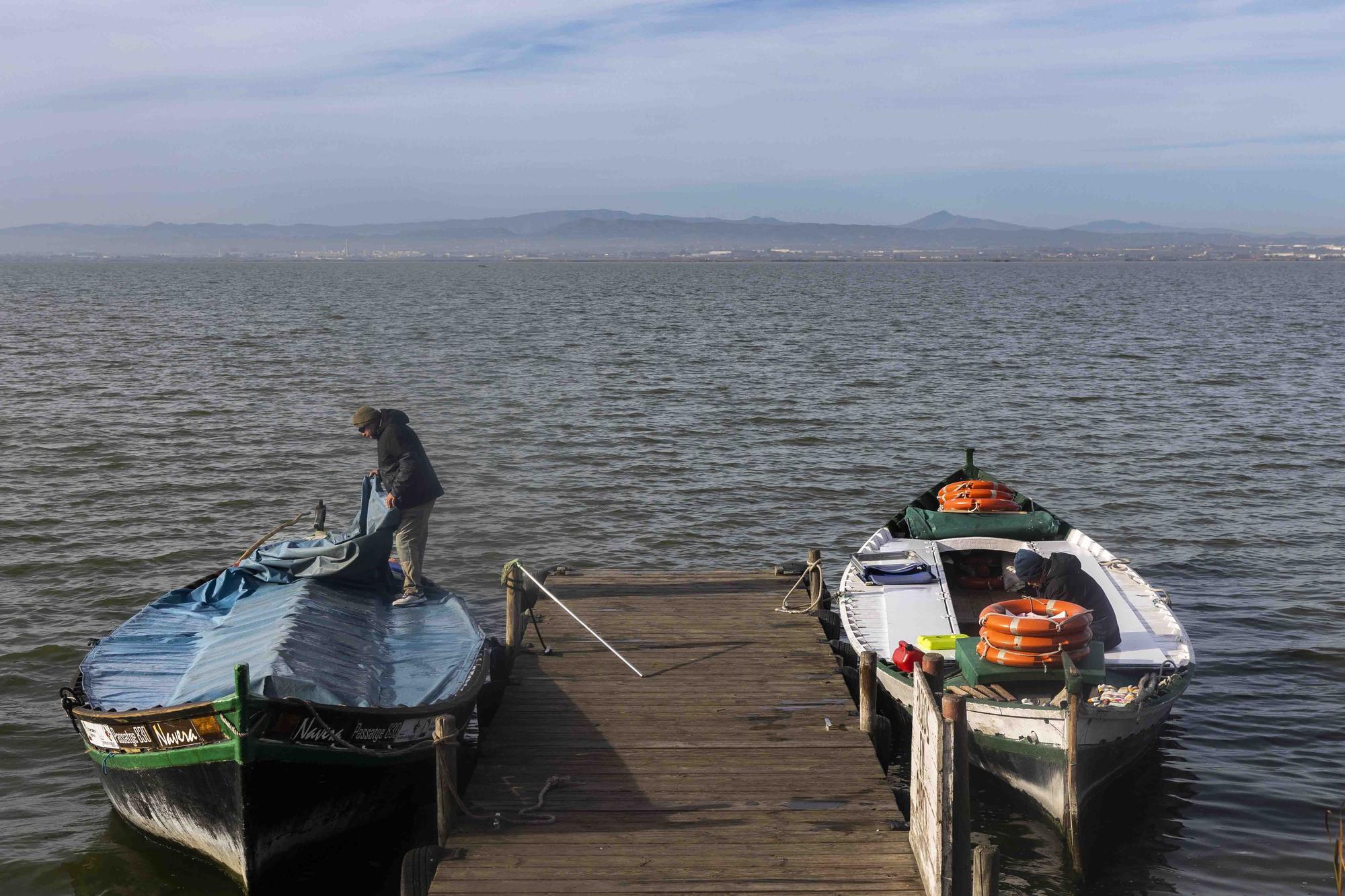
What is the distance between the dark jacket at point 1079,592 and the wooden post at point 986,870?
4728 mm

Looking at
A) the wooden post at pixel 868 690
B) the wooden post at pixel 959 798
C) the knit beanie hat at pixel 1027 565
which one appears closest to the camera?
the wooden post at pixel 959 798

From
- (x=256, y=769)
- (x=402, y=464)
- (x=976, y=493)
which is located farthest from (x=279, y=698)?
(x=976, y=493)

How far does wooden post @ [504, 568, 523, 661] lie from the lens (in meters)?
13.2

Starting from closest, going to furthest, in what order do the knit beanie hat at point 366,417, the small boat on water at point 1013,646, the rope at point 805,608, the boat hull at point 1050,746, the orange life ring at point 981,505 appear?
the boat hull at point 1050,746 < the small boat on water at point 1013,646 < the knit beanie hat at point 366,417 < the rope at point 805,608 < the orange life ring at point 981,505

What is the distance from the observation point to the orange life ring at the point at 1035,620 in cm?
1144

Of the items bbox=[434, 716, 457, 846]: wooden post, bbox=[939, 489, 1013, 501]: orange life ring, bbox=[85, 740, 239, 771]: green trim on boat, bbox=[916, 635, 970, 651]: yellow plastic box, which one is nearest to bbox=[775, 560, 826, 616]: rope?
bbox=[916, 635, 970, 651]: yellow plastic box

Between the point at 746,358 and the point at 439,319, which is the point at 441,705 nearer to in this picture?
the point at 746,358

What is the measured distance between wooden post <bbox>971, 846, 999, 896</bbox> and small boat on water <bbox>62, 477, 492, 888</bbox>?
4.90m

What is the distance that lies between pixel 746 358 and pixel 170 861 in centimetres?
3822

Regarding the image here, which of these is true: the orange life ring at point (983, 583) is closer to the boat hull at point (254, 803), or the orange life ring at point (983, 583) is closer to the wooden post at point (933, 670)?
the wooden post at point (933, 670)

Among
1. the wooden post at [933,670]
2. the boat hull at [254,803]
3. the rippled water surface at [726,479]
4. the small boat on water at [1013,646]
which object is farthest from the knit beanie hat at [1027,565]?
the boat hull at [254,803]

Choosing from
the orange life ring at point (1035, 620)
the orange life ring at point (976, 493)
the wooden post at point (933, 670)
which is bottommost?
the orange life ring at point (1035, 620)

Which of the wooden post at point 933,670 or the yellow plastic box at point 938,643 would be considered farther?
the yellow plastic box at point 938,643

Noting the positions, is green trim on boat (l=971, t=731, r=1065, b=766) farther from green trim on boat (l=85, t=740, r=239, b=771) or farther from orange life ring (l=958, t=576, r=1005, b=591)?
green trim on boat (l=85, t=740, r=239, b=771)
